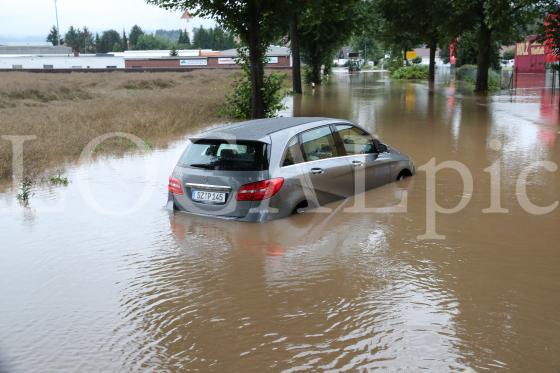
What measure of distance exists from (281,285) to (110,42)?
193638mm

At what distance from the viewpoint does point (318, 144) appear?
28.8ft

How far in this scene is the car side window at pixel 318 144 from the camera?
8.52 m

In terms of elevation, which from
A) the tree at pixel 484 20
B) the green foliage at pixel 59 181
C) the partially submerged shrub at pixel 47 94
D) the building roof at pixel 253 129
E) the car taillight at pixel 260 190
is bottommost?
the green foliage at pixel 59 181

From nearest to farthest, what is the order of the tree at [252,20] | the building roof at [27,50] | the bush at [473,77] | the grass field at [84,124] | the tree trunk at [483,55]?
the grass field at [84,124], the tree at [252,20], the tree trunk at [483,55], the bush at [473,77], the building roof at [27,50]

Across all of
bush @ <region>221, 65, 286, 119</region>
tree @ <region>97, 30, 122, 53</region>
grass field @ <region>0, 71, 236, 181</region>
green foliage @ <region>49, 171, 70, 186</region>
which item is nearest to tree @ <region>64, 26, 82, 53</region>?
tree @ <region>97, 30, 122, 53</region>

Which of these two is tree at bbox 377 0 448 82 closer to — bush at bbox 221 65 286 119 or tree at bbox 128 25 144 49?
bush at bbox 221 65 286 119

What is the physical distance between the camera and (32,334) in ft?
16.7

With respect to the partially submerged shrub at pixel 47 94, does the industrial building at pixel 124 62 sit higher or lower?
higher

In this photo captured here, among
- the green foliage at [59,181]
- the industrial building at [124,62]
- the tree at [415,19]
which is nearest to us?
the green foliage at [59,181]

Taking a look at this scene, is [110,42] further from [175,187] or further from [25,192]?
[175,187]

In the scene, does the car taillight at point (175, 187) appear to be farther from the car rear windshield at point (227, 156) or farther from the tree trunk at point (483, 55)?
the tree trunk at point (483, 55)

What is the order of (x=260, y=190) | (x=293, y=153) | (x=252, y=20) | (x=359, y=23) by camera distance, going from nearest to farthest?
(x=260, y=190) → (x=293, y=153) → (x=252, y=20) → (x=359, y=23)

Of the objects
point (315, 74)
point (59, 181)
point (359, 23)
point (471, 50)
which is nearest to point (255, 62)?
point (59, 181)

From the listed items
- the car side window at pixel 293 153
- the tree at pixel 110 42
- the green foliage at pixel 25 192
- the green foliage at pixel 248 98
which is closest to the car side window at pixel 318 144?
the car side window at pixel 293 153
